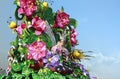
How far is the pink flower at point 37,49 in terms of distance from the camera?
13.1ft

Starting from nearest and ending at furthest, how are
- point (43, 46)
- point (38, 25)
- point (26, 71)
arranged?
point (26, 71), point (43, 46), point (38, 25)

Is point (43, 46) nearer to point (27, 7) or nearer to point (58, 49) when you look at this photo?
point (58, 49)

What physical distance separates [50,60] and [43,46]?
19 centimetres

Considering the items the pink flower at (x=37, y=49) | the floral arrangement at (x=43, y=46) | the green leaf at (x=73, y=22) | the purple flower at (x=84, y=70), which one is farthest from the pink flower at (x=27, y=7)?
the purple flower at (x=84, y=70)

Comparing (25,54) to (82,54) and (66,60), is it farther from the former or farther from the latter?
(82,54)

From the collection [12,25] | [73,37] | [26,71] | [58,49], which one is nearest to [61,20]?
[73,37]

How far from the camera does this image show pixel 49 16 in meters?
4.32

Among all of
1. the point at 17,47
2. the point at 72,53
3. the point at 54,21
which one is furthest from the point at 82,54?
the point at 17,47

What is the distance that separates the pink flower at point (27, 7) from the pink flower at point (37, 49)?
461 millimetres

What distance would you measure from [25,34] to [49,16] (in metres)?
0.39

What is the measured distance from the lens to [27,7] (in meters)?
4.32

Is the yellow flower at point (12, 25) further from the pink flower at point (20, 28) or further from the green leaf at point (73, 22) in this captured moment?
the green leaf at point (73, 22)

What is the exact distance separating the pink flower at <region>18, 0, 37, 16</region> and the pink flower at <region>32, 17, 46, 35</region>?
0.49 ft

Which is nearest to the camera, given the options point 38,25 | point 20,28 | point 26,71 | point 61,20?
point 26,71
